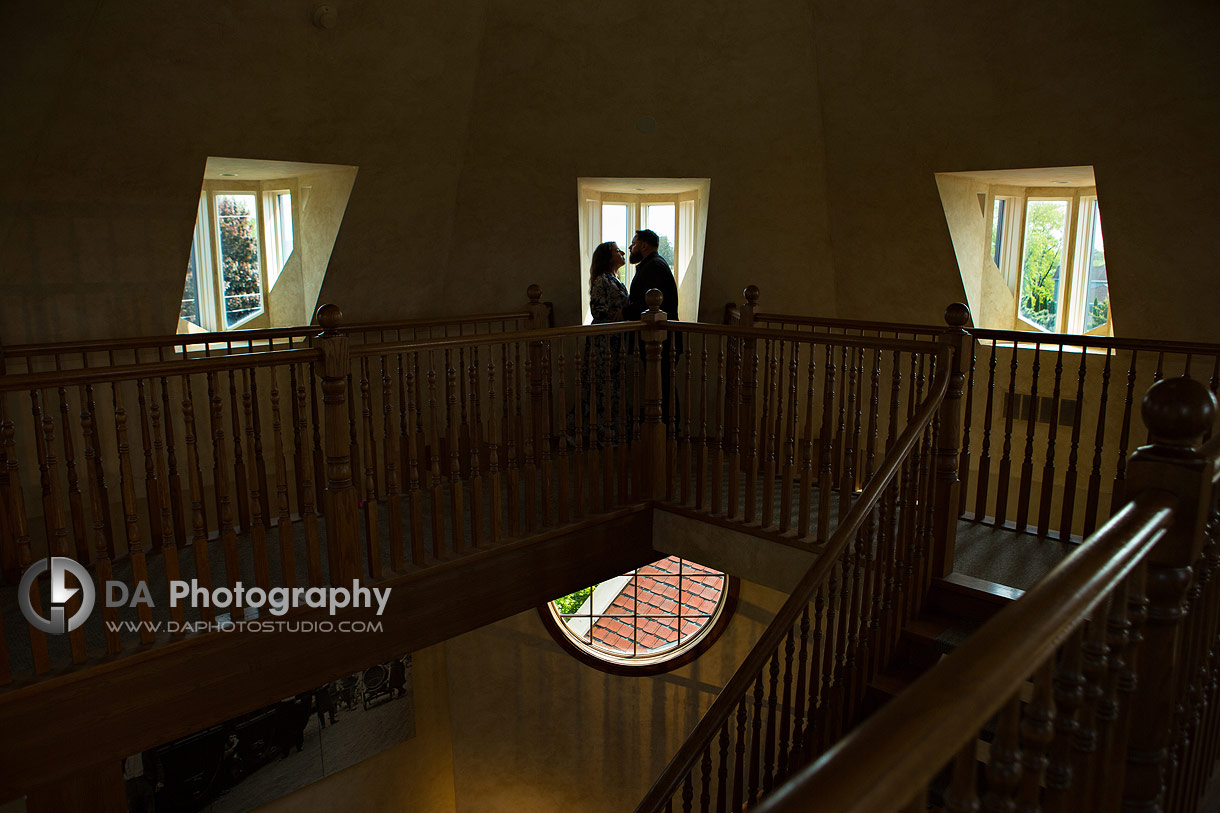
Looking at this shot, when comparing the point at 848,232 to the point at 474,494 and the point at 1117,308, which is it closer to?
the point at 1117,308

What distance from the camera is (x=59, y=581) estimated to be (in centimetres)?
309

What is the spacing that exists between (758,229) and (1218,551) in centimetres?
526

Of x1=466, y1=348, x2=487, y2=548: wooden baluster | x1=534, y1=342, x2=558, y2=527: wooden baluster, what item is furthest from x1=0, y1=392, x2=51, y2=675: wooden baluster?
x1=534, y1=342, x2=558, y2=527: wooden baluster

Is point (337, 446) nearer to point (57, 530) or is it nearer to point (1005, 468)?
point (57, 530)

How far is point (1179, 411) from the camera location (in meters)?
1.47

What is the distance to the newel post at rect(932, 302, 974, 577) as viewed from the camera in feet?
11.9

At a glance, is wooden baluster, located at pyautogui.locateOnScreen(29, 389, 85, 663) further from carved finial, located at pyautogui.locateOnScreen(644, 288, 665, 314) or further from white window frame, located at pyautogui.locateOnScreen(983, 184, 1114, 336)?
white window frame, located at pyautogui.locateOnScreen(983, 184, 1114, 336)

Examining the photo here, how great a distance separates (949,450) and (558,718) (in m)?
5.62

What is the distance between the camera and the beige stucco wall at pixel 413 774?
22.5 feet

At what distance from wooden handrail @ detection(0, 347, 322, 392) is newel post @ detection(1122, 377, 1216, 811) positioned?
9.40ft

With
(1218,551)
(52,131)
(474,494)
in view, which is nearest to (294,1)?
(52,131)

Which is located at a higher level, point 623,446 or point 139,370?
point 139,370

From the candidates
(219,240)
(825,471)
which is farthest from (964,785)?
(219,240)

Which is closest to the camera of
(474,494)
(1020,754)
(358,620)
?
(1020,754)
